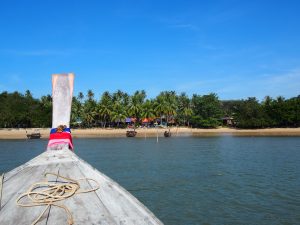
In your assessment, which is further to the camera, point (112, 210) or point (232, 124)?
point (232, 124)

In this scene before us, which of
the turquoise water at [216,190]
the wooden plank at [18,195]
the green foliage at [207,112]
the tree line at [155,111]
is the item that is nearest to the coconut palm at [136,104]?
the tree line at [155,111]

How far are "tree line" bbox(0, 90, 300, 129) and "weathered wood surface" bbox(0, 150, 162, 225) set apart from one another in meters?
93.4

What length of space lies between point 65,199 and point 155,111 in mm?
100581

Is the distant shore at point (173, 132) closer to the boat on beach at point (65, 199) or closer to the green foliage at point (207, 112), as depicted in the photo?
the green foliage at point (207, 112)

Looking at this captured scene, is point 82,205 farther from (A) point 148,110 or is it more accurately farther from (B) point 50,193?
(A) point 148,110


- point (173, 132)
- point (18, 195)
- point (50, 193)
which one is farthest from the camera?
point (173, 132)

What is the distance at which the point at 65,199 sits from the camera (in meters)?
4.59

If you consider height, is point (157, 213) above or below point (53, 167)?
below

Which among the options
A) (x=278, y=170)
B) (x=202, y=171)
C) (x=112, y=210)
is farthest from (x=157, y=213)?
(x=278, y=170)

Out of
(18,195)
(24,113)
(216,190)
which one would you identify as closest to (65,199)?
(18,195)

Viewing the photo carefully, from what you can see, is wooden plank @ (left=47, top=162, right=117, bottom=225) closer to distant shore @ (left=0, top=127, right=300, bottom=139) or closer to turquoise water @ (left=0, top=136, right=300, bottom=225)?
turquoise water @ (left=0, top=136, right=300, bottom=225)

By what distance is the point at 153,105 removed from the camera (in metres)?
105

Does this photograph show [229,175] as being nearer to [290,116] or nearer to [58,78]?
[58,78]

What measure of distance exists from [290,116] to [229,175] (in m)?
72.0
